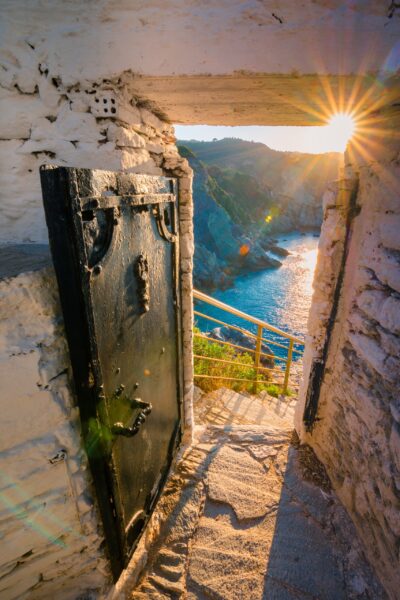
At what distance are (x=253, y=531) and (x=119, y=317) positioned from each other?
1951 millimetres

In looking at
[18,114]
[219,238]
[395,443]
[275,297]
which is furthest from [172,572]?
[219,238]

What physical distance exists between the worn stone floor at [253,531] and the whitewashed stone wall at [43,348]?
57cm

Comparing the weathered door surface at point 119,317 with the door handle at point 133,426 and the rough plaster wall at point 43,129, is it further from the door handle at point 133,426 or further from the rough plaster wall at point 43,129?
the rough plaster wall at point 43,129

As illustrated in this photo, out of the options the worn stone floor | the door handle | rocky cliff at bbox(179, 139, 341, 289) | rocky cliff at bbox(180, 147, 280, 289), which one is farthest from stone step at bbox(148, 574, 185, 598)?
rocky cliff at bbox(180, 147, 280, 289)

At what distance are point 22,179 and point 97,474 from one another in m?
1.56

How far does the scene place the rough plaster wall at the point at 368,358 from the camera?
66.0 inches

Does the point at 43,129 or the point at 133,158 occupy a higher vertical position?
the point at 43,129

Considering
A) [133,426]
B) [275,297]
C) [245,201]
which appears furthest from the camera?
[245,201]

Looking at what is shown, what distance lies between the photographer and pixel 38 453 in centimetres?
115

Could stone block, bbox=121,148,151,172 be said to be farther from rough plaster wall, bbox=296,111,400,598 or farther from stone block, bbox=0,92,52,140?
rough plaster wall, bbox=296,111,400,598

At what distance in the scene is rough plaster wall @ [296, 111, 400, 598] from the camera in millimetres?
1677

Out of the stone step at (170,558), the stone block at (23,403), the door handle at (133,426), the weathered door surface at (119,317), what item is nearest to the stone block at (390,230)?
the weathered door surface at (119,317)

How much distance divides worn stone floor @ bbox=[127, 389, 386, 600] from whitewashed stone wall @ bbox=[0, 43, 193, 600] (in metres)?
0.57

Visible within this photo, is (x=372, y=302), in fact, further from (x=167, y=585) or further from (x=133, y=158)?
(x=167, y=585)
